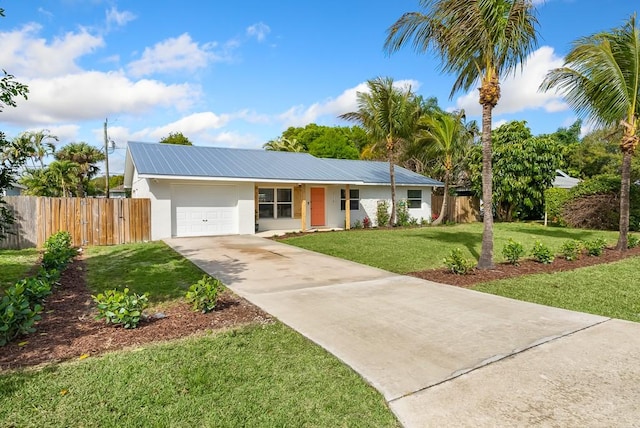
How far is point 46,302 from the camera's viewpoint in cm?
559

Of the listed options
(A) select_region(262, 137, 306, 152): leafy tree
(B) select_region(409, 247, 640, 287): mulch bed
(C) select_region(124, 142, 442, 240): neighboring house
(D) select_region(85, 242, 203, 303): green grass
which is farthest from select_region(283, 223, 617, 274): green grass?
(A) select_region(262, 137, 306, 152): leafy tree

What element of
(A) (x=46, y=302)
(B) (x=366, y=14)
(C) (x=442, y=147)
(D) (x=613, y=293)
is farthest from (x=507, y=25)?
(C) (x=442, y=147)

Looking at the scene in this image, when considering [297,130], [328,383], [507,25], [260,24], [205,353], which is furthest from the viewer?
[297,130]

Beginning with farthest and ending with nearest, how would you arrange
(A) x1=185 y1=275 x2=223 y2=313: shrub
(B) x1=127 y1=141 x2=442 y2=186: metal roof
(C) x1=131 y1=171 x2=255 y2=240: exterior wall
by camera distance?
(B) x1=127 y1=141 x2=442 y2=186: metal roof, (C) x1=131 y1=171 x2=255 y2=240: exterior wall, (A) x1=185 y1=275 x2=223 y2=313: shrub

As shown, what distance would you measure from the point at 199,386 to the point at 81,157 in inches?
1286

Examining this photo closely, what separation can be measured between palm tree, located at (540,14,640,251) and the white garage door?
12037 millimetres

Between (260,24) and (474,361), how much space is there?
13007mm

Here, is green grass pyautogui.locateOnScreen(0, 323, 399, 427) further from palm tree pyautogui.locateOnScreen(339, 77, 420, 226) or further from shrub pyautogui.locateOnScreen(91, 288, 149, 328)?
palm tree pyautogui.locateOnScreen(339, 77, 420, 226)

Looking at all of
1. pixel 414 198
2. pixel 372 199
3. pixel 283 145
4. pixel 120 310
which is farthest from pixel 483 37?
pixel 283 145

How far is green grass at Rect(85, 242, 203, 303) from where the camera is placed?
6547 millimetres

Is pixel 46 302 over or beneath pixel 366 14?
beneath

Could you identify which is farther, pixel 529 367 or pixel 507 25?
pixel 507 25

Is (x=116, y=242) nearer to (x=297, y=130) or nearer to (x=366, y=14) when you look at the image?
(x=366, y=14)

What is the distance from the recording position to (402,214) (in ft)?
67.4
